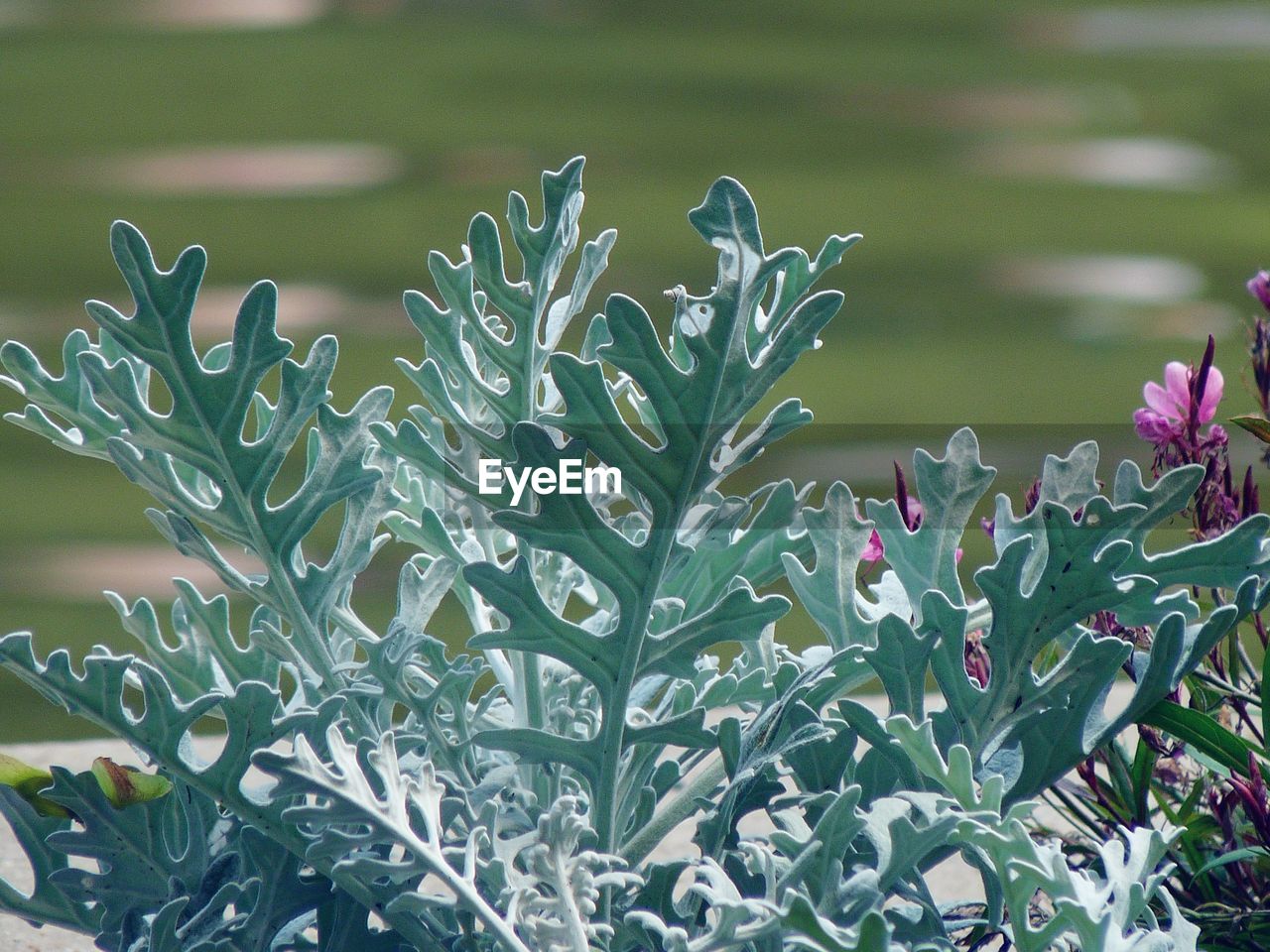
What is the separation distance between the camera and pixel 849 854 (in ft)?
1.86

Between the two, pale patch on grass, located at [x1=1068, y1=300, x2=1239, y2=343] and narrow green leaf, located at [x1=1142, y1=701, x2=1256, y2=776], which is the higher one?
pale patch on grass, located at [x1=1068, y1=300, x2=1239, y2=343]

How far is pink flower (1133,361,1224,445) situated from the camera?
2.30 feet

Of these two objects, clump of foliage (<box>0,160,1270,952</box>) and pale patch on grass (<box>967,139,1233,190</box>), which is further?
pale patch on grass (<box>967,139,1233,190</box>)

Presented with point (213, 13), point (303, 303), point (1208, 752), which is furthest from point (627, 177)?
point (1208, 752)

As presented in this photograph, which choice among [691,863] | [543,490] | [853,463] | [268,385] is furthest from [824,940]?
[853,463]

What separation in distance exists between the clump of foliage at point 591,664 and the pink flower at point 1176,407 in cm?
13

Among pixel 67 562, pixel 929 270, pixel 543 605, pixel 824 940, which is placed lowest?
pixel 824 940

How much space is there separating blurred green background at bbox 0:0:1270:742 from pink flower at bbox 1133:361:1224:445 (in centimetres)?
117

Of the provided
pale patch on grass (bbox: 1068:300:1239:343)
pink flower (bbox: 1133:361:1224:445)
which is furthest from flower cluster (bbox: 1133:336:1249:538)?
pale patch on grass (bbox: 1068:300:1239:343)

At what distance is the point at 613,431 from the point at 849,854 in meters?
0.24

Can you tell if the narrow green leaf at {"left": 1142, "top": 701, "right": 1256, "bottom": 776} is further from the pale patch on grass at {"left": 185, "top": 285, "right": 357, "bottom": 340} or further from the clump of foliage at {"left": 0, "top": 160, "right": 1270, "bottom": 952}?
the pale patch on grass at {"left": 185, "top": 285, "right": 357, "bottom": 340}

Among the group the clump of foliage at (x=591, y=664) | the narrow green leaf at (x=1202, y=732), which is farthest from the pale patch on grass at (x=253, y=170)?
the narrow green leaf at (x=1202, y=732)

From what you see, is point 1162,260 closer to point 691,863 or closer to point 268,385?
point 268,385

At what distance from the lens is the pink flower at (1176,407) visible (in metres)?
0.70
